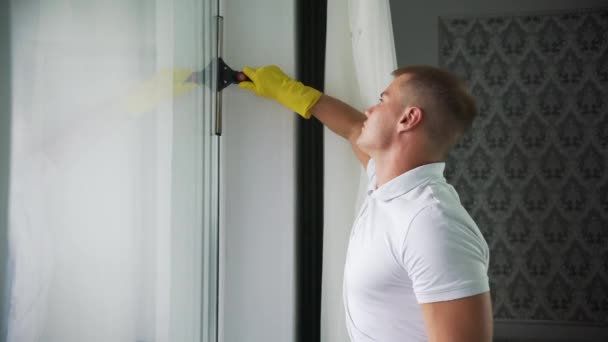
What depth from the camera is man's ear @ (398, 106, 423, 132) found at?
938 mm

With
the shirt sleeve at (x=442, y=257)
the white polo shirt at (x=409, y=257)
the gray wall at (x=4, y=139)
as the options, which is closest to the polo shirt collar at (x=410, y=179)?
the white polo shirt at (x=409, y=257)

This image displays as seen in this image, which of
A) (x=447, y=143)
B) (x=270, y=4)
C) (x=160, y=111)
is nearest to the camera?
(x=160, y=111)

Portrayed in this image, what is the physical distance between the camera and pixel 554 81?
8.84ft

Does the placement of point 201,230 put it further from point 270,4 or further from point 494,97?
point 494,97

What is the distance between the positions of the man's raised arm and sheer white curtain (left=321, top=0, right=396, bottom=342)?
0.14ft

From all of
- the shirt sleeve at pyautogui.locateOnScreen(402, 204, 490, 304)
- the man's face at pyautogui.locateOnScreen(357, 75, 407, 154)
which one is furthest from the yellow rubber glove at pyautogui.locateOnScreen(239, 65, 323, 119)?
the shirt sleeve at pyautogui.locateOnScreen(402, 204, 490, 304)

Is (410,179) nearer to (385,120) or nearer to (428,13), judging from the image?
(385,120)

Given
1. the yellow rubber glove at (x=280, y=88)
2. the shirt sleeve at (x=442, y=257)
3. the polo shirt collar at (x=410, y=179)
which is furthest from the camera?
the yellow rubber glove at (x=280, y=88)

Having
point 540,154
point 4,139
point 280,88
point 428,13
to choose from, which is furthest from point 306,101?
point 540,154

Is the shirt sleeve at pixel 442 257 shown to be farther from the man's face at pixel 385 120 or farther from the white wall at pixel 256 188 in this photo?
the white wall at pixel 256 188

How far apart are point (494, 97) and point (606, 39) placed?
2.24ft

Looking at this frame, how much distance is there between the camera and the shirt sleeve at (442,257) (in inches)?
29.0

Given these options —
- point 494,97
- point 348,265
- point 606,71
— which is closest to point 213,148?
point 348,265

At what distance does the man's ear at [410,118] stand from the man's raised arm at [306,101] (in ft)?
0.61
